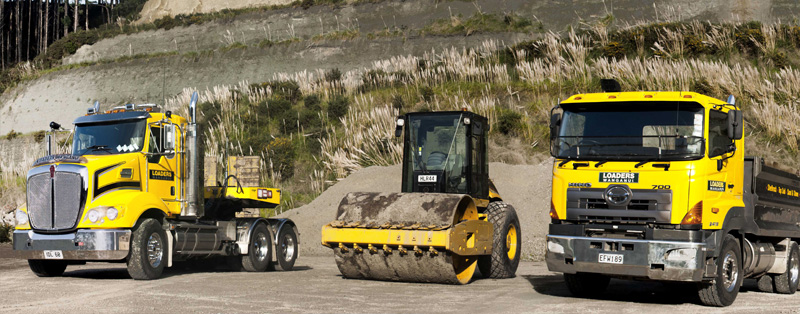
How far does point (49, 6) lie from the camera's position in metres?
88.6

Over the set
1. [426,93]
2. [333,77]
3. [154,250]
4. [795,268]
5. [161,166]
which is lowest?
[795,268]

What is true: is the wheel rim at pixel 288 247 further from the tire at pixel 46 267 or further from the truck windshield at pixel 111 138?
the tire at pixel 46 267

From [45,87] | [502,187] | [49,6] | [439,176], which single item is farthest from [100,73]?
[439,176]

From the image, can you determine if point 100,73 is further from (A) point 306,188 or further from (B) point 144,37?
(A) point 306,188

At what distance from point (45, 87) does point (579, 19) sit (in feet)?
130

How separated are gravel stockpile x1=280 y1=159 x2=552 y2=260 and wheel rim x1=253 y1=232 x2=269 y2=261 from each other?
643 centimetres

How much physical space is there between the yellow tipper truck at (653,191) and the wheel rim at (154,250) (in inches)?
287

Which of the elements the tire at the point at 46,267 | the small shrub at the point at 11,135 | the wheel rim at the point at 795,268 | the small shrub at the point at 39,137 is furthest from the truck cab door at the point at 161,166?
the small shrub at the point at 11,135

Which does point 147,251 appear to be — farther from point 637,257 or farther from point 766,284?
point 766,284

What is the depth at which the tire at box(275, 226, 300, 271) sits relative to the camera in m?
18.2

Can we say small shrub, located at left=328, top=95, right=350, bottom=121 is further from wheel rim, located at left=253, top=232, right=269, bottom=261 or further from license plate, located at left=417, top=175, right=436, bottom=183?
license plate, located at left=417, top=175, right=436, bottom=183

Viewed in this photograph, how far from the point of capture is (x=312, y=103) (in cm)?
4200

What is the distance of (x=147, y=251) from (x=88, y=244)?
1.01 m

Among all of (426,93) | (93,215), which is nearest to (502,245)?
(93,215)
